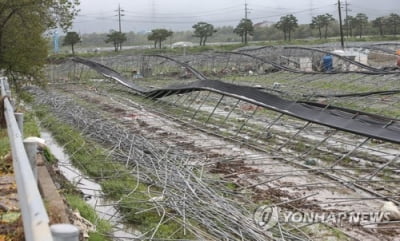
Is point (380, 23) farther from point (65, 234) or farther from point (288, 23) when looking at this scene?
point (65, 234)

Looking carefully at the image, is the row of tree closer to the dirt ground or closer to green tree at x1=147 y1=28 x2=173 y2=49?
green tree at x1=147 y1=28 x2=173 y2=49

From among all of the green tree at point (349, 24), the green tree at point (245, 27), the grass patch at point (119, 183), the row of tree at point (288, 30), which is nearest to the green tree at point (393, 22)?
the row of tree at point (288, 30)

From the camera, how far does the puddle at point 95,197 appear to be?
17.2 ft

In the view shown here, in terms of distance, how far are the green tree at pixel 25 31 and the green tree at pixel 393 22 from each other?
51.8 meters

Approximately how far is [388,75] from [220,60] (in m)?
15.3

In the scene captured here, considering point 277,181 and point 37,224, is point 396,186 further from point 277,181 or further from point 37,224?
point 37,224

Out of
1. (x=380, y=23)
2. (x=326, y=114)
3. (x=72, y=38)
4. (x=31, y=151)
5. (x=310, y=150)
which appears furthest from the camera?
(x=380, y=23)

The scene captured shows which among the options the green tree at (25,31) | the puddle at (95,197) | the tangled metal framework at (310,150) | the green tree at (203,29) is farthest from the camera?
the green tree at (203,29)

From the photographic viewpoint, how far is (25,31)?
1252 cm

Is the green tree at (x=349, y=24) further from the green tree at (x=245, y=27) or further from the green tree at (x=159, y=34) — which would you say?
the green tree at (x=159, y=34)

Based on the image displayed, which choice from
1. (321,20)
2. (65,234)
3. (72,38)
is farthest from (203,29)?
(65,234)

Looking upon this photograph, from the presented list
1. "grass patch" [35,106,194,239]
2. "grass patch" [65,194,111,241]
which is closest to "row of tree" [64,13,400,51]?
"grass patch" [35,106,194,239]

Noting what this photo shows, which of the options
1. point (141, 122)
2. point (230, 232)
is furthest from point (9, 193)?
point (141, 122)

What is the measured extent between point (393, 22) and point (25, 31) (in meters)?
54.0
